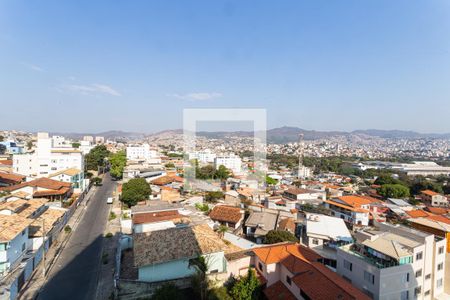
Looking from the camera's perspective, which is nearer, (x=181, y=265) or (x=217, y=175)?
(x=181, y=265)

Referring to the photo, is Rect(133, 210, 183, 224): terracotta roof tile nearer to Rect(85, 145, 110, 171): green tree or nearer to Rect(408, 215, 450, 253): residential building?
Rect(408, 215, 450, 253): residential building

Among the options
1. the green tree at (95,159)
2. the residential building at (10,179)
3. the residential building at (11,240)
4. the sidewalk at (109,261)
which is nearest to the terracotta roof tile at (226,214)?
the sidewalk at (109,261)

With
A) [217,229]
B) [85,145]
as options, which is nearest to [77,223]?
[217,229]

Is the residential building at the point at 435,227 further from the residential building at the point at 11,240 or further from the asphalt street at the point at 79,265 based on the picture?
the residential building at the point at 11,240

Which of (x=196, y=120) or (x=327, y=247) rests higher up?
(x=196, y=120)

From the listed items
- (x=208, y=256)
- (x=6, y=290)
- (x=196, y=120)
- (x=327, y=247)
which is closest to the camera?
(x=6, y=290)

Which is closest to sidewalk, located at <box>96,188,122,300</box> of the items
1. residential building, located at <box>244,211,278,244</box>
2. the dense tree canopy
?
residential building, located at <box>244,211,278,244</box>

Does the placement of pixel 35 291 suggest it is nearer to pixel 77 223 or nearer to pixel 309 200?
pixel 77 223
